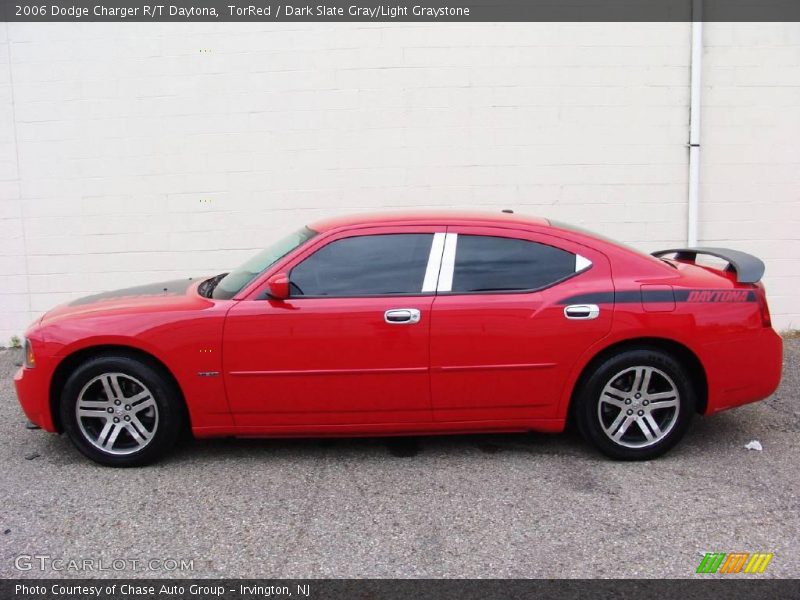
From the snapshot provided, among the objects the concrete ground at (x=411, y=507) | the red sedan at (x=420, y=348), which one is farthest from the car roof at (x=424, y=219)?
the concrete ground at (x=411, y=507)

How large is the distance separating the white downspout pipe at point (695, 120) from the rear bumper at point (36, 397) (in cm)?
598

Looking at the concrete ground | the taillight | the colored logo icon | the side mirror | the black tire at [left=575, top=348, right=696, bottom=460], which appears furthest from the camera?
the taillight

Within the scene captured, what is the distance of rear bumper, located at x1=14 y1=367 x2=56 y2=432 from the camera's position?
4.37m

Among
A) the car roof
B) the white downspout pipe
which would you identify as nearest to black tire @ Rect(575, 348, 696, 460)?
the car roof

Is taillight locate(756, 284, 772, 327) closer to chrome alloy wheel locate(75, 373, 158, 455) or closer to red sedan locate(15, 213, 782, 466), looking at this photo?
red sedan locate(15, 213, 782, 466)

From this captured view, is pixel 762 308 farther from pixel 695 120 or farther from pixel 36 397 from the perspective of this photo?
pixel 36 397

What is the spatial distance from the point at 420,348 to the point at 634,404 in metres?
1.34

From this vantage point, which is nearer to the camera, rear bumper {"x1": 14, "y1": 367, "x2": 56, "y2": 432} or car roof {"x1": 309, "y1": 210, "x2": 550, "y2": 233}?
rear bumper {"x1": 14, "y1": 367, "x2": 56, "y2": 432}

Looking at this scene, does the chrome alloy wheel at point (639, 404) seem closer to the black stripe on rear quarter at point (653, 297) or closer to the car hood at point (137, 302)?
the black stripe on rear quarter at point (653, 297)

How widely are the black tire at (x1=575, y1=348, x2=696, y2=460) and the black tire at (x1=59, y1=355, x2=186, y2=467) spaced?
2439 millimetres

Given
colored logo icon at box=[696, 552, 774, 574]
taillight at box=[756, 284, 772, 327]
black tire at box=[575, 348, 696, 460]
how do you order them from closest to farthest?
1. colored logo icon at box=[696, 552, 774, 574]
2. black tire at box=[575, 348, 696, 460]
3. taillight at box=[756, 284, 772, 327]

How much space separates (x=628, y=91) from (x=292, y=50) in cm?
337
